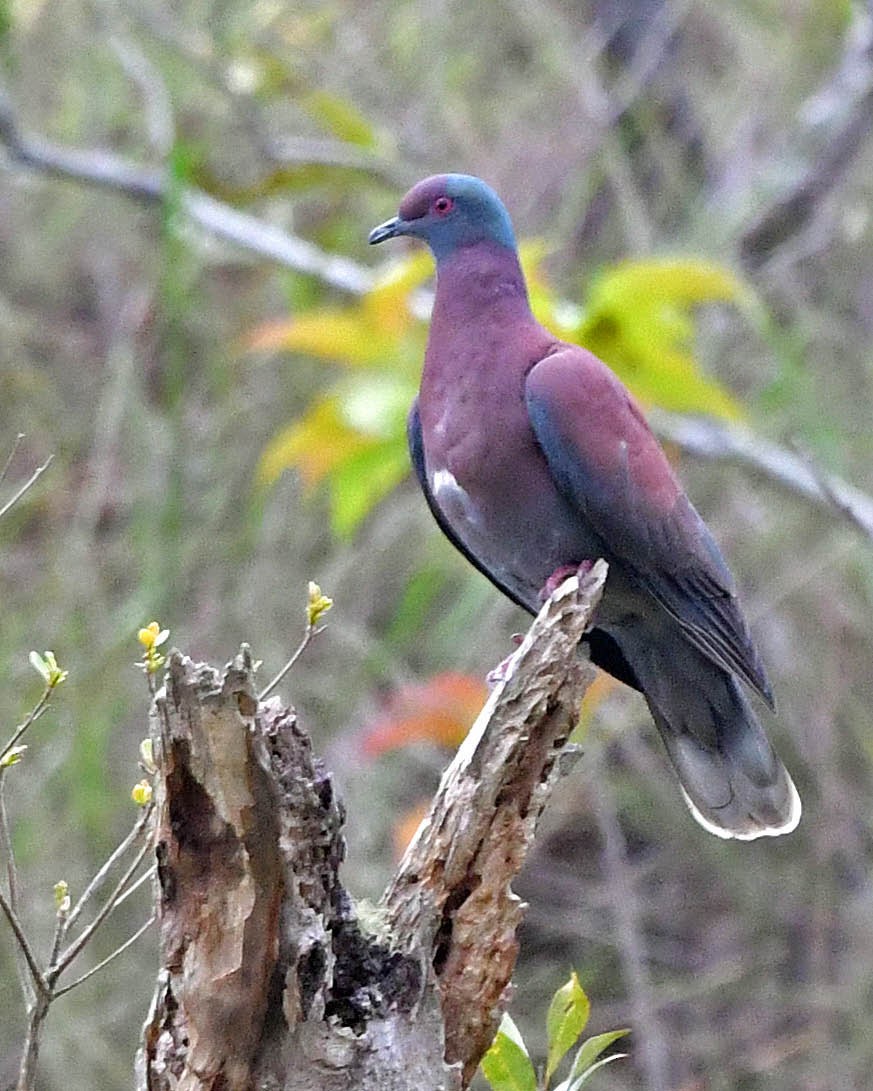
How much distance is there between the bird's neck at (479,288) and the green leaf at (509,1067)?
1.34 m

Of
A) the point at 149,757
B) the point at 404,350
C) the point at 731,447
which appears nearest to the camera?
the point at 149,757

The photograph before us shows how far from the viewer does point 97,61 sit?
568cm

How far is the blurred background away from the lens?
4.58 meters

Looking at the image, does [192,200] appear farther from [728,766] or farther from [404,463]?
[728,766]

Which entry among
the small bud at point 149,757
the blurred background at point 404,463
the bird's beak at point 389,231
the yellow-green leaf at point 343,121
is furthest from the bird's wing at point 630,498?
the yellow-green leaf at point 343,121

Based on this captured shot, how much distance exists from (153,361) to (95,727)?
1.92m

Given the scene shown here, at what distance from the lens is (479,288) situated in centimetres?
301

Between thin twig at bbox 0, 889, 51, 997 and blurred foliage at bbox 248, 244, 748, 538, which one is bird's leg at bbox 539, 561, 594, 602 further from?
thin twig at bbox 0, 889, 51, 997

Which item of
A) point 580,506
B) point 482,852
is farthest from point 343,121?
point 482,852

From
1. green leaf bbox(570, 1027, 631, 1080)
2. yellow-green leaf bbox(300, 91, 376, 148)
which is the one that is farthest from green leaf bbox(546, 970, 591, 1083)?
yellow-green leaf bbox(300, 91, 376, 148)

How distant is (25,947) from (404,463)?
7.33ft

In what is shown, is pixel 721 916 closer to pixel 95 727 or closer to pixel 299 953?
pixel 95 727

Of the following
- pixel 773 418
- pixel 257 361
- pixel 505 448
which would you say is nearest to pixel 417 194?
pixel 505 448

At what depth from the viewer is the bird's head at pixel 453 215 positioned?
315 cm
